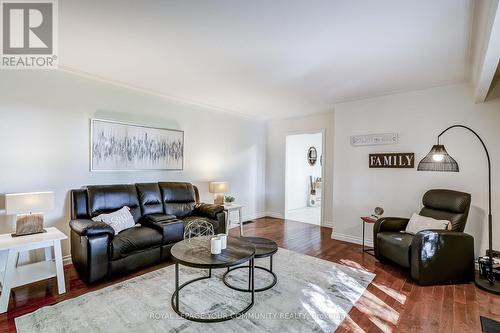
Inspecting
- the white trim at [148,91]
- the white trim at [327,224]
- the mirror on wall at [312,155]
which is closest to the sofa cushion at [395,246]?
the white trim at [327,224]

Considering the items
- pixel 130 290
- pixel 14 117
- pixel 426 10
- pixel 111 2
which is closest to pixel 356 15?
pixel 426 10

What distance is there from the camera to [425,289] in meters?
2.68

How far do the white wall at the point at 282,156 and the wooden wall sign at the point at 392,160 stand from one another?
121cm

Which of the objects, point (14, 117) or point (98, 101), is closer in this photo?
point (14, 117)

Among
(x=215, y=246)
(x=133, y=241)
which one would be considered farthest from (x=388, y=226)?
(x=133, y=241)

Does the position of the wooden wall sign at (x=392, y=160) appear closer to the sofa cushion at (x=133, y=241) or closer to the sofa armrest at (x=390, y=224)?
the sofa armrest at (x=390, y=224)

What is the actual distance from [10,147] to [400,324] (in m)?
4.31

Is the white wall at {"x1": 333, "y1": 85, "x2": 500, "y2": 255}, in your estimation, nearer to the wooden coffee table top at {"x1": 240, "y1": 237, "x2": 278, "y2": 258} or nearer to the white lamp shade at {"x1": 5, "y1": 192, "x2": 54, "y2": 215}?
the wooden coffee table top at {"x1": 240, "y1": 237, "x2": 278, "y2": 258}

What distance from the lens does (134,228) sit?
10.4 feet

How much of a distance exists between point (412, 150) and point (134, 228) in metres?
4.18

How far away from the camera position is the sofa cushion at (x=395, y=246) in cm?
294

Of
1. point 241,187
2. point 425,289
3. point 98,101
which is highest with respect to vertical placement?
point 98,101

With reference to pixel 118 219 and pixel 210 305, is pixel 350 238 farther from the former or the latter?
pixel 118 219

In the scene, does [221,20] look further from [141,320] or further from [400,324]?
[400,324]
